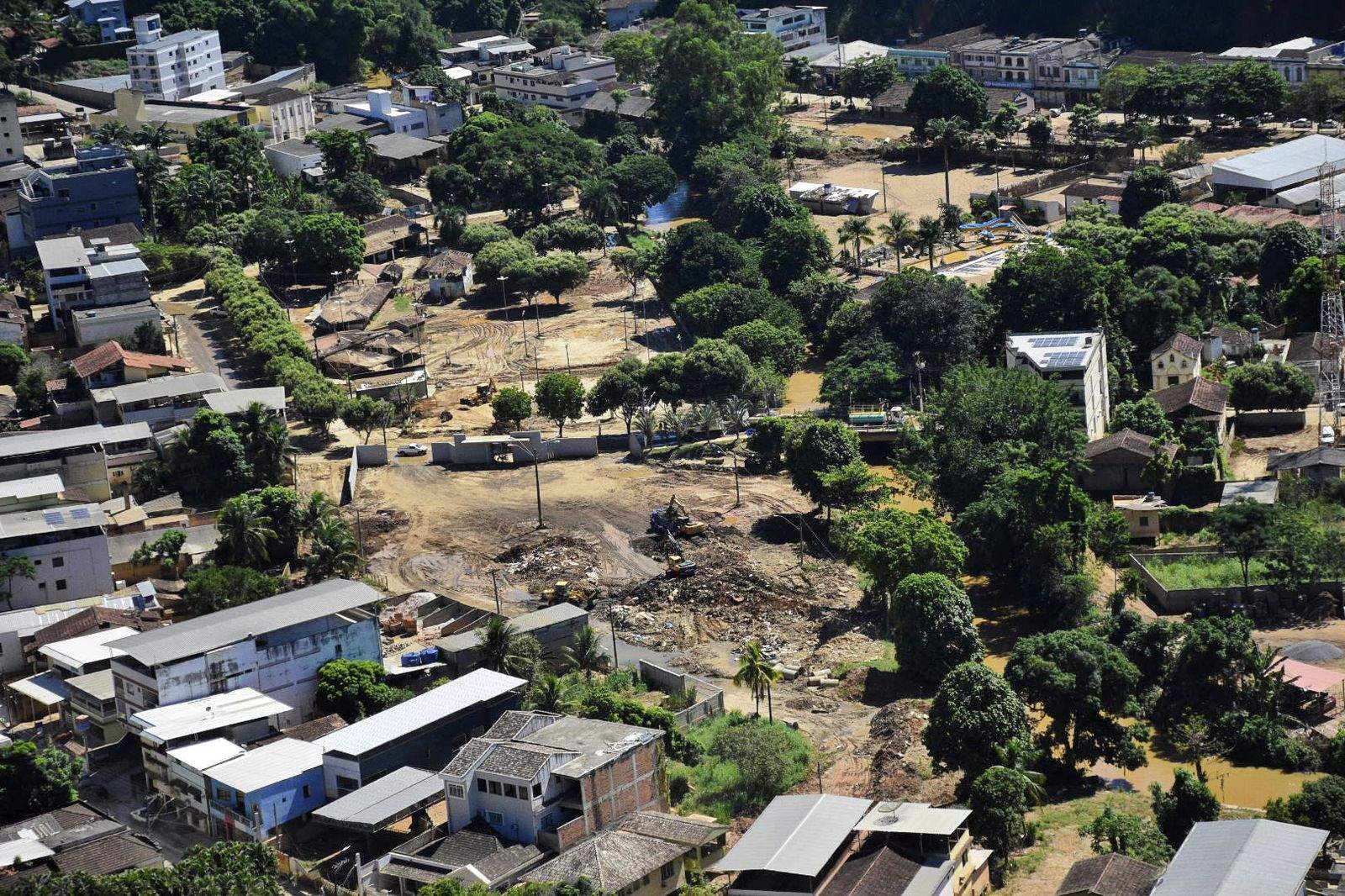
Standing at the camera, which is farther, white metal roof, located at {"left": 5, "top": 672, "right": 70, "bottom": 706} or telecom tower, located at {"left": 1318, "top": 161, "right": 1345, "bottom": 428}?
telecom tower, located at {"left": 1318, "top": 161, "right": 1345, "bottom": 428}

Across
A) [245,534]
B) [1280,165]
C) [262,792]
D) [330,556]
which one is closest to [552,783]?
[262,792]

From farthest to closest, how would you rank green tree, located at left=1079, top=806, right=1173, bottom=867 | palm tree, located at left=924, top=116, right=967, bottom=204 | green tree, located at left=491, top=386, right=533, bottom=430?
palm tree, located at left=924, top=116, right=967, bottom=204, green tree, located at left=491, top=386, right=533, bottom=430, green tree, located at left=1079, top=806, right=1173, bottom=867

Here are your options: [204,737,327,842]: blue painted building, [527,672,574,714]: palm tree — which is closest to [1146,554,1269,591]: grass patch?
[527,672,574,714]: palm tree

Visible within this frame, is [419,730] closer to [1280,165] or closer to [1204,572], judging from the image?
[1204,572]

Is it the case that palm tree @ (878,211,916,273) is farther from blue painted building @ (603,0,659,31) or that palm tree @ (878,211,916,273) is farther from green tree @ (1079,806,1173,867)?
blue painted building @ (603,0,659,31)

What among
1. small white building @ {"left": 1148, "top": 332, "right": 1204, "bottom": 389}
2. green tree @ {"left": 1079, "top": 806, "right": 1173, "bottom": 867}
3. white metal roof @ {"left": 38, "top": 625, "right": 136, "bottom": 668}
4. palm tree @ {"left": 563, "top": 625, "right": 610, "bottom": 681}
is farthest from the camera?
→ small white building @ {"left": 1148, "top": 332, "right": 1204, "bottom": 389}

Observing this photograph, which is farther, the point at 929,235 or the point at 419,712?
the point at 929,235

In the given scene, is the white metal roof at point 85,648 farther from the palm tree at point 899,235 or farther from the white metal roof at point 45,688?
the palm tree at point 899,235
